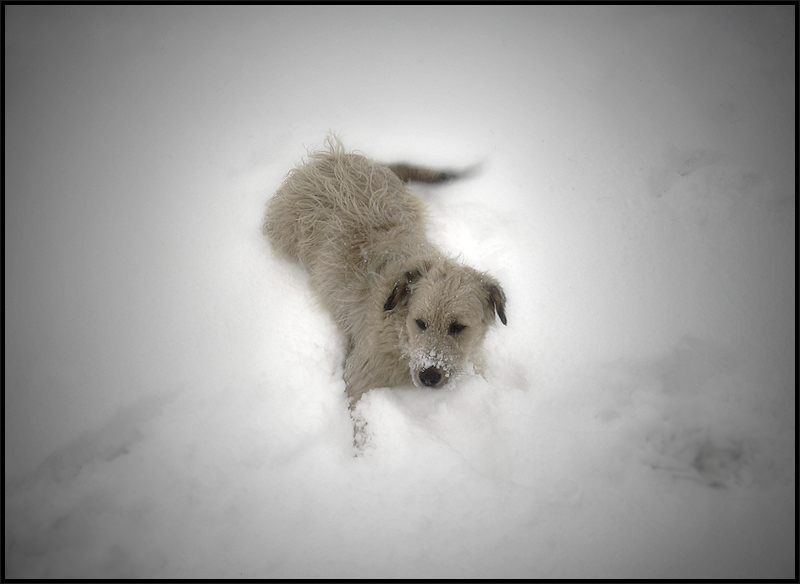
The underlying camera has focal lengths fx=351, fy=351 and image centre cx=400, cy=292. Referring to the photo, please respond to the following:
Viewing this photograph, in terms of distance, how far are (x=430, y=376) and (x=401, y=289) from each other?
0.65 m

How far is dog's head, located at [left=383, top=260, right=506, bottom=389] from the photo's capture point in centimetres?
246

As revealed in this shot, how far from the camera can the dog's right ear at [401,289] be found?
254 cm

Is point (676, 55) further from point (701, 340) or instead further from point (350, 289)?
point (350, 289)

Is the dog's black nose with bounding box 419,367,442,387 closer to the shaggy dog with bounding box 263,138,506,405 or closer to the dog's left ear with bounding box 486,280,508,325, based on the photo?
the shaggy dog with bounding box 263,138,506,405

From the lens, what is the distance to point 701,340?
2.93 meters

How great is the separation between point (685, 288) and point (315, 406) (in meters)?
3.41

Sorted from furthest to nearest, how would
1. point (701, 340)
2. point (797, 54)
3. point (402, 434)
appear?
point (797, 54)
point (701, 340)
point (402, 434)

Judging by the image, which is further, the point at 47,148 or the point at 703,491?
the point at 47,148

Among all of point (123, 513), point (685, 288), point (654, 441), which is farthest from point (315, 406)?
point (685, 288)

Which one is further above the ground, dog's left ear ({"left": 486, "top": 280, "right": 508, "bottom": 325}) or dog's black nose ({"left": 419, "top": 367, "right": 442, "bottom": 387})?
dog's left ear ({"left": 486, "top": 280, "right": 508, "bottom": 325})

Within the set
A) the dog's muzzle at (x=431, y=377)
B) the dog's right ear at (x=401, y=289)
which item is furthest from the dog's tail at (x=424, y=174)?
the dog's muzzle at (x=431, y=377)

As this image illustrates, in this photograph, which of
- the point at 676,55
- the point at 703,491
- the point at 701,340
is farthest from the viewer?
the point at 676,55

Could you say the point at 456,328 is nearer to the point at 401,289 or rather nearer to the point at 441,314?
the point at 441,314

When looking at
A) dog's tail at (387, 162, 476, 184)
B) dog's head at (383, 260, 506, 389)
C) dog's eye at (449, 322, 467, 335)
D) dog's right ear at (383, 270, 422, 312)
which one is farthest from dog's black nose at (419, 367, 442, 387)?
dog's tail at (387, 162, 476, 184)
